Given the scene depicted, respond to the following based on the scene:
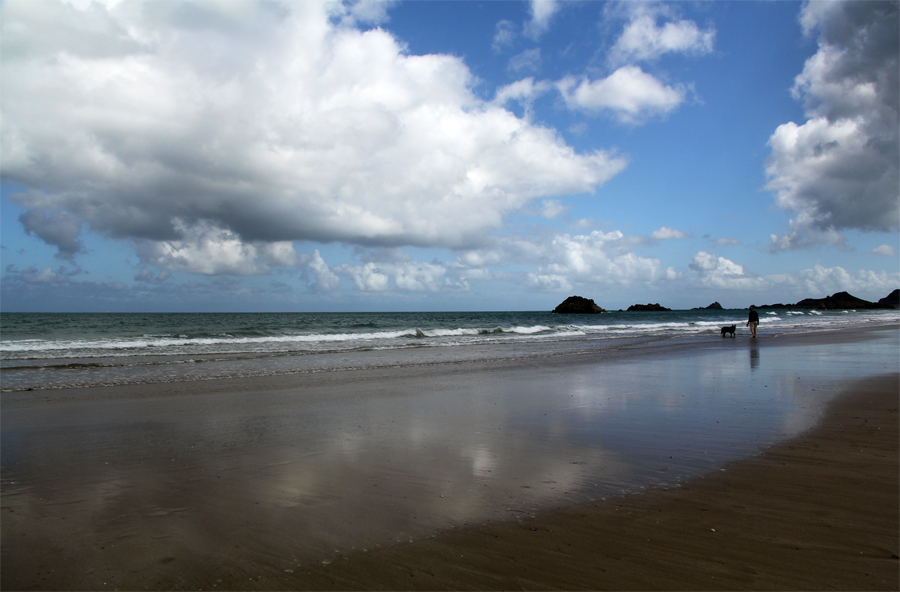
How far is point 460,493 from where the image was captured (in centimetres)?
436

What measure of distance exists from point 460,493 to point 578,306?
111 m

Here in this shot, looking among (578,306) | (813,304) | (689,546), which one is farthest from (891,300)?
(689,546)

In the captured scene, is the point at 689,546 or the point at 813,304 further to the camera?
the point at 813,304

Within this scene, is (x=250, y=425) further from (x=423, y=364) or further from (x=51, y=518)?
(x=423, y=364)

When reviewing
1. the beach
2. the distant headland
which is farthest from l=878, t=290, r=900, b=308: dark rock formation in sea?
the beach

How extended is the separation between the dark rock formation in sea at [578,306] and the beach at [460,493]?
102897 millimetres

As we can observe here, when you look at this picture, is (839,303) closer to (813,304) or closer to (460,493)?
(813,304)

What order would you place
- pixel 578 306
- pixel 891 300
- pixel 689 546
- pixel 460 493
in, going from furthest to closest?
pixel 891 300, pixel 578 306, pixel 460 493, pixel 689 546

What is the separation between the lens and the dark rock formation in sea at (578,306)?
109m

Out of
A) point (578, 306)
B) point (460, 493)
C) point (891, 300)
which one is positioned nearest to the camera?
point (460, 493)

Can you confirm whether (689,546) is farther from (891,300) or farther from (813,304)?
(891,300)

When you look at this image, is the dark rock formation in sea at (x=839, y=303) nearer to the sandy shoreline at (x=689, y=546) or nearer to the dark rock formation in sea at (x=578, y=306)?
the dark rock formation in sea at (x=578, y=306)

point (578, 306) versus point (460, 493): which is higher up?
point (578, 306)

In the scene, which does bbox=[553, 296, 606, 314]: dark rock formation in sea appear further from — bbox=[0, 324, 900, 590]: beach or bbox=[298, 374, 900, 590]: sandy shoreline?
bbox=[298, 374, 900, 590]: sandy shoreline
